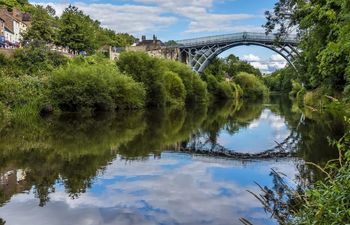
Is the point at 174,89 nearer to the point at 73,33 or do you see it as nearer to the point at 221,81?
the point at 73,33

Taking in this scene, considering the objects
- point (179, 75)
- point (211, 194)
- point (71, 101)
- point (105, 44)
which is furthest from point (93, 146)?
point (105, 44)

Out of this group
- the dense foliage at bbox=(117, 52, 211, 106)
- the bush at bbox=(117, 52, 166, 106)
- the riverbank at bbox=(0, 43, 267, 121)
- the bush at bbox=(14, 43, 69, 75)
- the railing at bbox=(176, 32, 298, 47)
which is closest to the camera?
the riverbank at bbox=(0, 43, 267, 121)

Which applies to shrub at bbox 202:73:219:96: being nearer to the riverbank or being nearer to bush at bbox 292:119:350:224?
the riverbank

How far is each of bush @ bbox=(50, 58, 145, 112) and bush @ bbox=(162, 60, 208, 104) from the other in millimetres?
15018

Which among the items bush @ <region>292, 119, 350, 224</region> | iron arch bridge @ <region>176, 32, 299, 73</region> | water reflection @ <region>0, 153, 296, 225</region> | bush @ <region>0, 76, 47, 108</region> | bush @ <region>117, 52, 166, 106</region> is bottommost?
water reflection @ <region>0, 153, 296, 225</region>

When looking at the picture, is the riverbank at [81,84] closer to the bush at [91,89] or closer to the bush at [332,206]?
the bush at [91,89]

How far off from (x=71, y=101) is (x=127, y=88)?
556cm

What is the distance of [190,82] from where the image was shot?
5925cm

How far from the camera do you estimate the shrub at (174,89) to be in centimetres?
5209

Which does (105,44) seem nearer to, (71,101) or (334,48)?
A: (71,101)

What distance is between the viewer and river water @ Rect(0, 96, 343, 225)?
27.0 ft

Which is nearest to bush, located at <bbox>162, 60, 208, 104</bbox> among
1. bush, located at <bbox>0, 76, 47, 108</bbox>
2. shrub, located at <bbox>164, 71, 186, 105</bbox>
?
shrub, located at <bbox>164, 71, 186, 105</bbox>

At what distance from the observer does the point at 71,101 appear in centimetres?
3662

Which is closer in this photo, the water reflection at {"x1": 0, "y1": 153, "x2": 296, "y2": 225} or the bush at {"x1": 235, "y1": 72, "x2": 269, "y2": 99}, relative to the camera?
the water reflection at {"x1": 0, "y1": 153, "x2": 296, "y2": 225}
